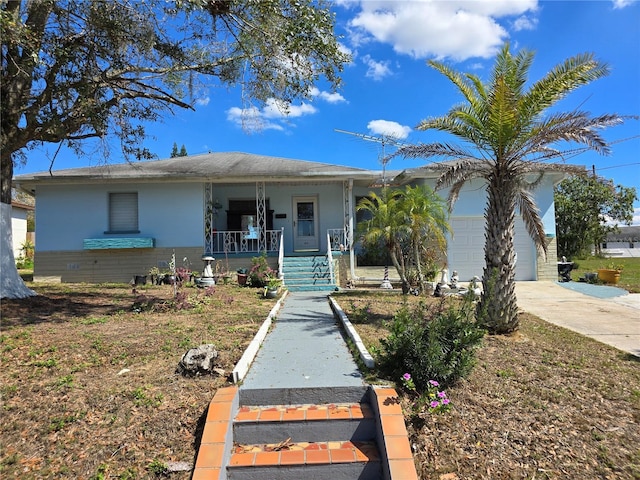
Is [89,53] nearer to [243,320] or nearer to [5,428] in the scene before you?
[243,320]

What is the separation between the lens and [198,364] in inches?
163

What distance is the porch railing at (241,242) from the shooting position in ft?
45.8

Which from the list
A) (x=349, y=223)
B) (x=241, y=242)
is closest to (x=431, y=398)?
(x=349, y=223)

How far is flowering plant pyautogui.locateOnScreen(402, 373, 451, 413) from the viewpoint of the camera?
3.50 meters

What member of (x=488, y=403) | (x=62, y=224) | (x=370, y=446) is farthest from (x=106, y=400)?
(x=62, y=224)

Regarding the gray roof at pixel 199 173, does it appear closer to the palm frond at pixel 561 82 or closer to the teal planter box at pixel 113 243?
the teal planter box at pixel 113 243

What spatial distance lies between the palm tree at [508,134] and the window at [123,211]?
11391 millimetres

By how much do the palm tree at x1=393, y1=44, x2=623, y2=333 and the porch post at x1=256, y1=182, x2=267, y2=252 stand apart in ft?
26.8

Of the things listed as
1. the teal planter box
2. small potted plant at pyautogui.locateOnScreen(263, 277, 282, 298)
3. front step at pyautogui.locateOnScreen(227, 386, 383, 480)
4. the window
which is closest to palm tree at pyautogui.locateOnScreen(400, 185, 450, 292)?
small potted plant at pyautogui.locateOnScreen(263, 277, 282, 298)

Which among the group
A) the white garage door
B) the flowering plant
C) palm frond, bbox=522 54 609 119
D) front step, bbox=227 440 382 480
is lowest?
front step, bbox=227 440 382 480

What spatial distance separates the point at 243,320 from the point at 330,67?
588 centimetres

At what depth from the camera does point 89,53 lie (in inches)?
304

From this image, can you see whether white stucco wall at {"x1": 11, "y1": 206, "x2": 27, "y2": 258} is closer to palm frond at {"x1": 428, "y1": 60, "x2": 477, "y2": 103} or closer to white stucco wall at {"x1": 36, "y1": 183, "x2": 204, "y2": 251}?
white stucco wall at {"x1": 36, "y1": 183, "x2": 204, "y2": 251}

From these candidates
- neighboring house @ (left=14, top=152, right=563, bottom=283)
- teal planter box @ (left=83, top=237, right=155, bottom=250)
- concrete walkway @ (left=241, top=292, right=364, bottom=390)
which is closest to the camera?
concrete walkway @ (left=241, top=292, right=364, bottom=390)
